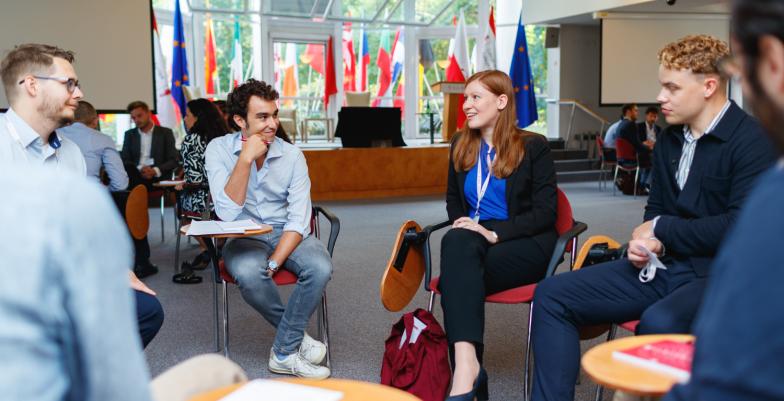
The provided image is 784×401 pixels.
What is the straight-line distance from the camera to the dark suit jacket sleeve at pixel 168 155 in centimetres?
691

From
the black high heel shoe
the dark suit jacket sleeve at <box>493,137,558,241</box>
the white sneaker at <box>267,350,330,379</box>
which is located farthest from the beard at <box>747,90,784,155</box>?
the white sneaker at <box>267,350,330,379</box>

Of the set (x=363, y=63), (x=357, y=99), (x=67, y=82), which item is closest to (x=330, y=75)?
(x=363, y=63)

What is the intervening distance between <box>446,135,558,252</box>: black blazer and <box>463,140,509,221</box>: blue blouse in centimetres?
3

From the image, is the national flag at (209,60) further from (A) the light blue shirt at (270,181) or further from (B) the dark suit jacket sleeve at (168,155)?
(A) the light blue shirt at (270,181)

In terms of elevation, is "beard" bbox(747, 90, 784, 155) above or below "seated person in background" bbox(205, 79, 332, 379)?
above

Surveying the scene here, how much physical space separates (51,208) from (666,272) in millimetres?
2077

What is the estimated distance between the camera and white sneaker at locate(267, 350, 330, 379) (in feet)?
10.3

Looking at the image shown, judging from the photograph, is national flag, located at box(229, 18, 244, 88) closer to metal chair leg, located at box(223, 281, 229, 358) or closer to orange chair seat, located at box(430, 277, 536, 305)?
metal chair leg, located at box(223, 281, 229, 358)

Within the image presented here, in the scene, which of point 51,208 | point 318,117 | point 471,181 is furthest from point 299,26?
point 51,208

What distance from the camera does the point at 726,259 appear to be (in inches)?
33.3

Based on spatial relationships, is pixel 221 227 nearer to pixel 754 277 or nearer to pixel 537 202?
pixel 537 202

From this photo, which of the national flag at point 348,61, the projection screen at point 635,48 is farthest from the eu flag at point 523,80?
the national flag at point 348,61

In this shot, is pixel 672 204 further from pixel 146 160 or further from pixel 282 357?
pixel 146 160

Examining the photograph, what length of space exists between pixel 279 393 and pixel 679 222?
62.6 inches
